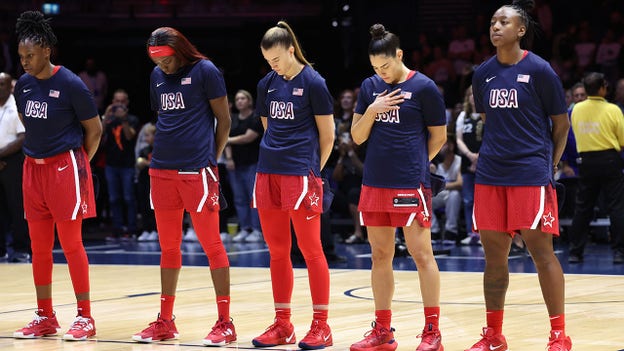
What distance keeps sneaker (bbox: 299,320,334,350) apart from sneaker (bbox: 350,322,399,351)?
253 millimetres

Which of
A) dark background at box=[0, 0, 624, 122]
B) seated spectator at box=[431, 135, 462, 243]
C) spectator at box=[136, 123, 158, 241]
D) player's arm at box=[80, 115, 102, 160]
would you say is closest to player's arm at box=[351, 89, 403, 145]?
player's arm at box=[80, 115, 102, 160]

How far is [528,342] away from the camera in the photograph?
6426 millimetres

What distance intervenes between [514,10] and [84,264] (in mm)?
3241

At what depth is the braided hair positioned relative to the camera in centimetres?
712

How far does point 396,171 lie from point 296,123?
73 cm

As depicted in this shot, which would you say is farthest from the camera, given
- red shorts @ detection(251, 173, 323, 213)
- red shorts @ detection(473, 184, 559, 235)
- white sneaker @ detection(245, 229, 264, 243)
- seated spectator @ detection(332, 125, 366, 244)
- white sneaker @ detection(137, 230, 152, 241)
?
white sneaker @ detection(137, 230, 152, 241)

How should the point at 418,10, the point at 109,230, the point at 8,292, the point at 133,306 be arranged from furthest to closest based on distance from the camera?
the point at 418,10, the point at 109,230, the point at 8,292, the point at 133,306

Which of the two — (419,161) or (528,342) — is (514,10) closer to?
(419,161)

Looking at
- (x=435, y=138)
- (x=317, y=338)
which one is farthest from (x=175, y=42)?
(x=317, y=338)

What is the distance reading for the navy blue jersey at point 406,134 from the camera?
6.14 meters

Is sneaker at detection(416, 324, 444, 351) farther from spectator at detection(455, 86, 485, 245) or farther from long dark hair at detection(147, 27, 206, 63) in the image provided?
spectator at detection(455, 86, 485, 245)

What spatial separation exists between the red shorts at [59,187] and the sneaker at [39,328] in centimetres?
68

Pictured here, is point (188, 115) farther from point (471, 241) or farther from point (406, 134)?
point (471, 241)

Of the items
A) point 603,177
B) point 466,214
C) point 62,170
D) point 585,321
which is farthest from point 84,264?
point 466,214
